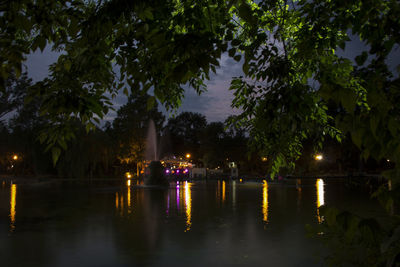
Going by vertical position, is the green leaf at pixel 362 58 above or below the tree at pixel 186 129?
below

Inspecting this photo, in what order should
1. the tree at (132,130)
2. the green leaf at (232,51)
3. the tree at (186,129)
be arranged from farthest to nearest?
1. the tree at (186,129)
2. the tree at (132,130)
3. the green leaf at (232,51)

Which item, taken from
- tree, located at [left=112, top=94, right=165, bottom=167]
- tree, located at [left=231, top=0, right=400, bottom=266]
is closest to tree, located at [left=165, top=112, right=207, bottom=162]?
tree, located at [left=112, top=94, right=165, bottom=167]

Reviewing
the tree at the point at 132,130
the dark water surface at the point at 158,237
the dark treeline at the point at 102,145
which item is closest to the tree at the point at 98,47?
the dark water surface at the point at 158,237

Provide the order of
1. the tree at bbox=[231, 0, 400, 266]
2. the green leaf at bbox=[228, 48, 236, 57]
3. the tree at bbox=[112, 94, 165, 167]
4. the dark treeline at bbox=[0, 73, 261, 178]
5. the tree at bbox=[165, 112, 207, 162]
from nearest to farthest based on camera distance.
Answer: the tree at bbox=[231, 0, 400, 266], the green leaf at bbox=[228, 48, 236, 57], the dark treeline at bbox=[0, 73, 261, 178], the tree at bbox=[112, 94, 165, 167], the tree at bbox=[165, 112, 207, 162]

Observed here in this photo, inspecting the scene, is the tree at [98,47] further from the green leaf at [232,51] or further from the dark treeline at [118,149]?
the dark treeline at [118,149]

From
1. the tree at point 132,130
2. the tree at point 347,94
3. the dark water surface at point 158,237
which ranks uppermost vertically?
the tree at point 132,130

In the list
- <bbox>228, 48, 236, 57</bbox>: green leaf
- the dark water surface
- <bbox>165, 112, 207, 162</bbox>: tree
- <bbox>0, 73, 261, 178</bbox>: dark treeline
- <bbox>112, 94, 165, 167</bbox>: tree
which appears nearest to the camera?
<bbox>228, 48, 236, 57</bbox>: green leaf

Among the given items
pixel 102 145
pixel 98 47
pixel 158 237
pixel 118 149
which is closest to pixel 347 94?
pixel 98 47

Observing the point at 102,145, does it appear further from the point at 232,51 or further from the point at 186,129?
the point at 186,129

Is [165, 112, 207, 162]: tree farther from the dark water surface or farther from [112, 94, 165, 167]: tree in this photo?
the dark water surface

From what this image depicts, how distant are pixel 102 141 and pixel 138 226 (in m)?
40.2

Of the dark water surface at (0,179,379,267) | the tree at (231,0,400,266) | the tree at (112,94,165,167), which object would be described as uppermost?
the tree at (112,94,165,167)

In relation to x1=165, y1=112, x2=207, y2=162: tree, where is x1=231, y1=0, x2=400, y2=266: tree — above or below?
below

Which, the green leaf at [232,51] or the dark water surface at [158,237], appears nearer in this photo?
the green leaf at [232,51]
